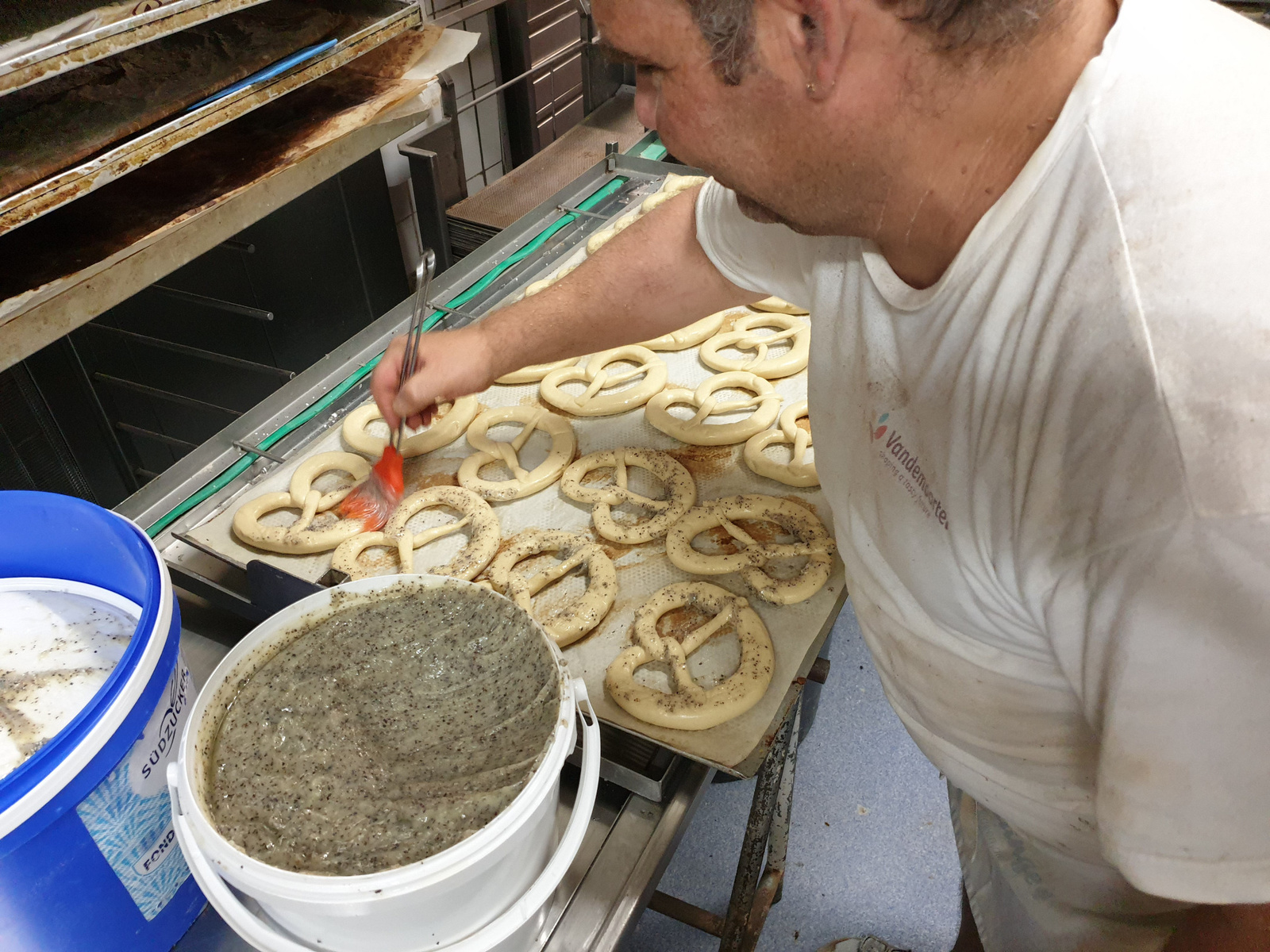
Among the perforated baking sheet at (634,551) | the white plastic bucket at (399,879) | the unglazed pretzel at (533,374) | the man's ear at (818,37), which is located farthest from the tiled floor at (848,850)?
the man's ear at (818,37)

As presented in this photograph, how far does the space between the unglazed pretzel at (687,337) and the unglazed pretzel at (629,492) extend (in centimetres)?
39

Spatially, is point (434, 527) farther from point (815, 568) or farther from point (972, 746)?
point (972, 746)

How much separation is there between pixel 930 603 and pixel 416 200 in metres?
1.93

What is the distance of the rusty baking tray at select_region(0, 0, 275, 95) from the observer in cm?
139

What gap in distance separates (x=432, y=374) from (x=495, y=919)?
990mm

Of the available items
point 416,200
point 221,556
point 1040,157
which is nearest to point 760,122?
point 1040,157

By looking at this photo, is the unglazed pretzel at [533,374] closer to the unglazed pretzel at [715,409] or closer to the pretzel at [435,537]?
the unglazed pretzel at [715,409]

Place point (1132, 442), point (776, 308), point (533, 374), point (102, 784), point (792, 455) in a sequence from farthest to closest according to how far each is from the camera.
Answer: point (776, 308) → point (533, 374) → point (792, 455) → point (102, 784) → point (1132, 442)

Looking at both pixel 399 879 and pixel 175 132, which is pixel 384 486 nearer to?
pixel 175 132

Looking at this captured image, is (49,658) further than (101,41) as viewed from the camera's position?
No

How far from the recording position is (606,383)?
2025 millimetres

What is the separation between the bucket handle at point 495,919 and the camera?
2.64 ft

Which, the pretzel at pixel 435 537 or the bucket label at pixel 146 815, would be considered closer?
the bucket label at pixel 146 815

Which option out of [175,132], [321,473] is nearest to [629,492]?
[321,473]
